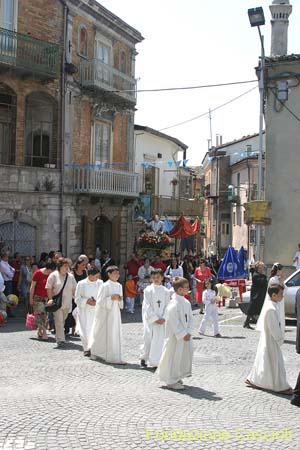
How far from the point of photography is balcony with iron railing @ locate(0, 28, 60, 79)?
65.8 feet

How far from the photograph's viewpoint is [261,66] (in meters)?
20.0

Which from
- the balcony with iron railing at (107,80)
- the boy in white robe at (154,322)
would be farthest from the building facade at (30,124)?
the boy in white robe at (154,322)

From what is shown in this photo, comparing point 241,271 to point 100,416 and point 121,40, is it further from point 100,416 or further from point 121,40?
point 100,416

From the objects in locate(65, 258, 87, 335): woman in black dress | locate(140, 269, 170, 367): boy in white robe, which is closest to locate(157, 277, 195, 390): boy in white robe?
locate(140, 269, 170, 367): boy in white robe

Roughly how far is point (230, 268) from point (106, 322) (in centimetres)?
1219

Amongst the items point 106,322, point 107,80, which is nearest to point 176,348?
point 106,322

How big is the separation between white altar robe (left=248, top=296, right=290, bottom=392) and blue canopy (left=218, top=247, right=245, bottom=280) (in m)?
13.2

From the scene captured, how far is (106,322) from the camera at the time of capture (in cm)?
1068

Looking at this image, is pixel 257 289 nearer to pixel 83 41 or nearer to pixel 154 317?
pixel 154 317

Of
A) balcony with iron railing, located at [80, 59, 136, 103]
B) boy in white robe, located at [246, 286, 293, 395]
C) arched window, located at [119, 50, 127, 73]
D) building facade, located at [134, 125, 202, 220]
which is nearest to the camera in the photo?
boy in white robe, located at [246, 286, 293, 395]

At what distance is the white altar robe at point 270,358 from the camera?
28.2 feet

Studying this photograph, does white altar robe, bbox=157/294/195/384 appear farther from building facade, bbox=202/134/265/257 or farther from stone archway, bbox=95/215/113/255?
building facade, bbox=202/134/265/257

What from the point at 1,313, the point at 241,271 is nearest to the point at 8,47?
the point at 1,313

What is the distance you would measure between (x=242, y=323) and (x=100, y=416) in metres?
9.50
